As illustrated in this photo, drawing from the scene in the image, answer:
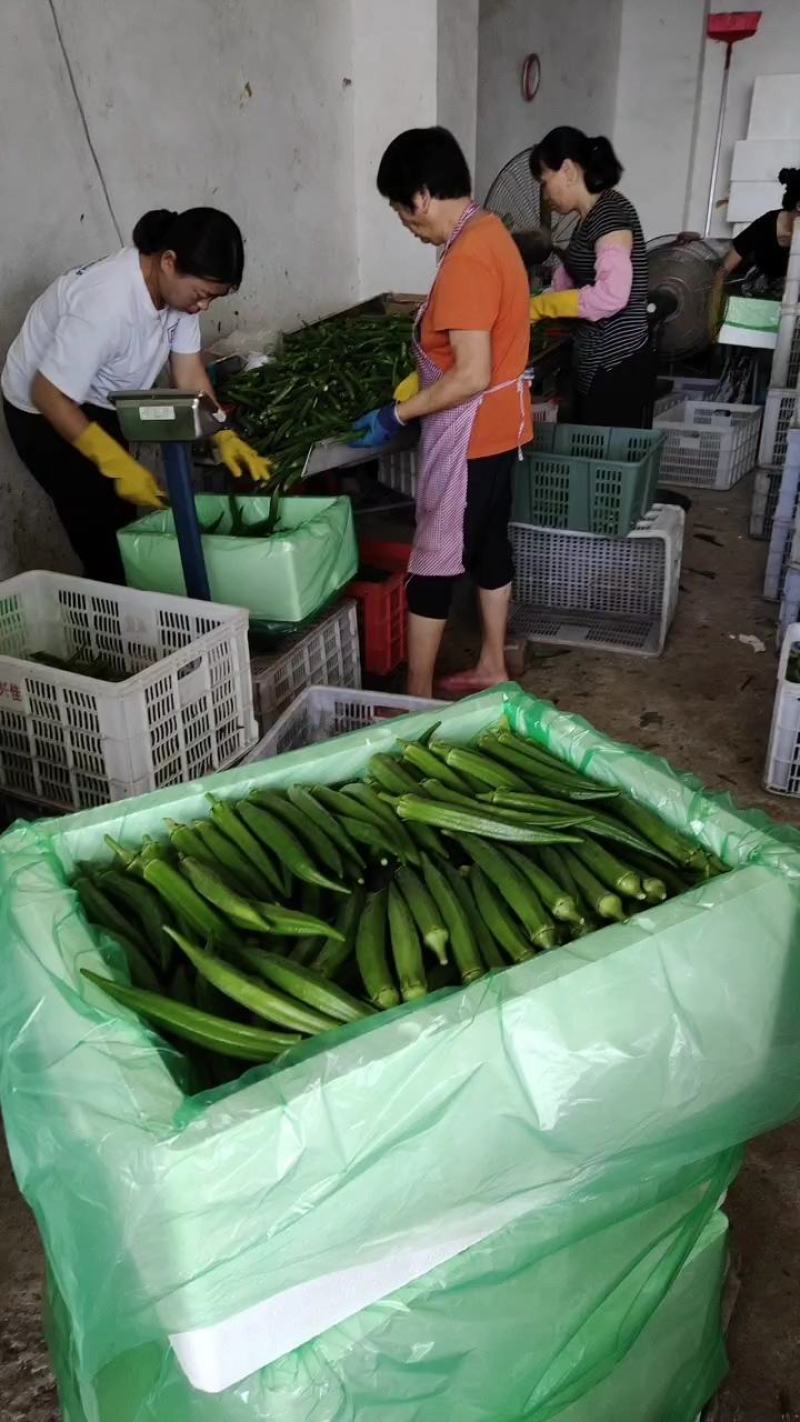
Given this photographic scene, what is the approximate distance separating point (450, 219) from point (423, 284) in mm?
3678

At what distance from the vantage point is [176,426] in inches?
97.7

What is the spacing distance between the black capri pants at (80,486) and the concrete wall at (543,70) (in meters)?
5.56

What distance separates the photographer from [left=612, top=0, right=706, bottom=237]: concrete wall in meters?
9.27

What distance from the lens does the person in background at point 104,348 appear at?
2848mm

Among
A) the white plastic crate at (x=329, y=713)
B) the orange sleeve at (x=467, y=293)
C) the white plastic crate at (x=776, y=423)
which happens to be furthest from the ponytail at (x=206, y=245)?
the white plastic crate at (x=776, y=423)

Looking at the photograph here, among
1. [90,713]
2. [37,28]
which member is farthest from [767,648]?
[37,28]

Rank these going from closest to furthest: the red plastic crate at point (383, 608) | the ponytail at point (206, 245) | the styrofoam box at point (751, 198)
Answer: the ponytail at point (206, 245) < the red plastic crate at point (383, 608) < the styrofoam box at point (751, 198)

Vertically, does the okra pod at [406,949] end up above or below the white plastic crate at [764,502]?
above

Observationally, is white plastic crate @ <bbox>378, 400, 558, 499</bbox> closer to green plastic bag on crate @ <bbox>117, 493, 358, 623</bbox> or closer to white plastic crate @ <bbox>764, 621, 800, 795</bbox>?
green plastic bag on crate @ <bbox>117, 493, 358, 623</bbox>

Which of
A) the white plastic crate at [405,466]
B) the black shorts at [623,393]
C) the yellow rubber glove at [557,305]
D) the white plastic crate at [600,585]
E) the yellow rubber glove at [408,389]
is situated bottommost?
the white plastic crate at [600,585]

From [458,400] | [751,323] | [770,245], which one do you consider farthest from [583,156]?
[751,323]

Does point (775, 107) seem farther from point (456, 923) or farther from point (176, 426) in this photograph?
point (456, 923)

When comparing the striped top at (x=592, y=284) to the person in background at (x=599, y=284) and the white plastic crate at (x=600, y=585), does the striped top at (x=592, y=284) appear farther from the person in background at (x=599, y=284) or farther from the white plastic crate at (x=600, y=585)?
the white plastic crate at (x=600, y=585)

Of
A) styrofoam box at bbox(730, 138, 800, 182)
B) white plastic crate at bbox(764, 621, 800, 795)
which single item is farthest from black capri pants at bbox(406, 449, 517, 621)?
styrofoam box at bbox(730, 138, 800, 182)
